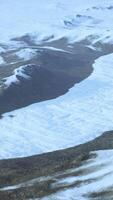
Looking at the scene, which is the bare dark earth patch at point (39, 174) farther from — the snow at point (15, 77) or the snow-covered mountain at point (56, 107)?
the snow at point (15, 77)

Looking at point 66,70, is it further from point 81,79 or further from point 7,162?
point 7,162

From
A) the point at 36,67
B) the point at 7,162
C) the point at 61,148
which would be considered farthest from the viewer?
the point at 36,67

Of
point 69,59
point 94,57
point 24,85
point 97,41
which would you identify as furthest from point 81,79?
point 97,41

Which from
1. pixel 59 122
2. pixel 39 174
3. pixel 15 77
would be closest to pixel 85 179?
pixel 39 174

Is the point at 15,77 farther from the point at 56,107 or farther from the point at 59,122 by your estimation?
the point at 59,122

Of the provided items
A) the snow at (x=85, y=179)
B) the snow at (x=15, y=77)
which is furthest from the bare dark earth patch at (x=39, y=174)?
the snow at (x=15, y=77)

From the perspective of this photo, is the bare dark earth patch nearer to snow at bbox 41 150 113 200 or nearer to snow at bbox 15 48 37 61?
snow at bbox 41 150 113 200

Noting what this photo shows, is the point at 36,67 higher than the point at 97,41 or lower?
lower

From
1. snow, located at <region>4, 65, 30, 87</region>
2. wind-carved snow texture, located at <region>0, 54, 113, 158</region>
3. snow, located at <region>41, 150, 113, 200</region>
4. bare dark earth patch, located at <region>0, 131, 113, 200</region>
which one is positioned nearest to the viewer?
snow, located at <region>41, 150, 113, 200</region>

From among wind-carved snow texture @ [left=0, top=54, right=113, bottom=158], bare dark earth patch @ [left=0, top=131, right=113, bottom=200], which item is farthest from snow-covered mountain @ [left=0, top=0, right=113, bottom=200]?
bare dark earth patch @ [left=0, top=131, right=113, bottom=200]
